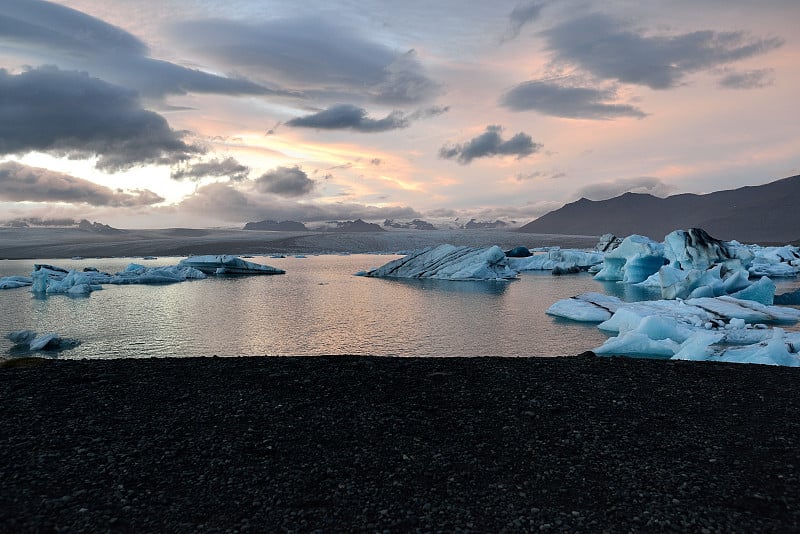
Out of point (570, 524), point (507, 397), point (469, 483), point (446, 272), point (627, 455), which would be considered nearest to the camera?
point (570, 524)

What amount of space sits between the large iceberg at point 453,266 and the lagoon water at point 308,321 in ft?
23.3

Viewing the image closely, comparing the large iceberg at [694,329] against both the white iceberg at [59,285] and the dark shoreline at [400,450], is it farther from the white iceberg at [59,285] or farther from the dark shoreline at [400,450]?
the white iceberg at [59,285]

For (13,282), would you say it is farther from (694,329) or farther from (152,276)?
(694,329)

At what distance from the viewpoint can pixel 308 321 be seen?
1917 centimetres

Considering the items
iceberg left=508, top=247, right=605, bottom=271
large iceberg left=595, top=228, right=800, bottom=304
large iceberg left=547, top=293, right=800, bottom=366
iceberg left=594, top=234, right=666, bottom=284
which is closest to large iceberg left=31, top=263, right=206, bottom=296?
large iceberg left=547, top=293, right=800, bottom=366

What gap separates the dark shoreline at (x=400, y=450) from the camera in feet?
11.7

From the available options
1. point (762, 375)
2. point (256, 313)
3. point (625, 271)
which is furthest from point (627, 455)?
point (625, 271)

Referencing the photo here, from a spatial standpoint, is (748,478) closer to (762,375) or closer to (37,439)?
(762,375)

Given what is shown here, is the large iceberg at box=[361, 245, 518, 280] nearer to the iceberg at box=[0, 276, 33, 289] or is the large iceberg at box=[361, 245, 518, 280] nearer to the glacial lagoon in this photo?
the glacial lagoon

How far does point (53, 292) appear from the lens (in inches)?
1208

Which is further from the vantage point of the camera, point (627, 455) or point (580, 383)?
point (580, 383)

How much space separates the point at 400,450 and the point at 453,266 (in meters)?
36.6

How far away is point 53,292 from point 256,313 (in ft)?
59.0

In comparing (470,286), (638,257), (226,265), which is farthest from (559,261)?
(226,265)
